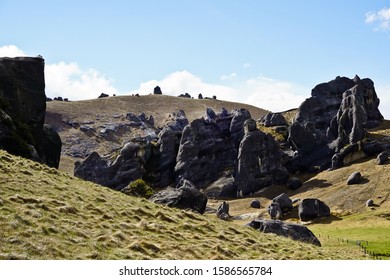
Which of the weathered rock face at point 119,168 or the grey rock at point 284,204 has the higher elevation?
the weathered rock face at point 119,168

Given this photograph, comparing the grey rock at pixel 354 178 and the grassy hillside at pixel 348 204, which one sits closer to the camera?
the grassy hillside at pixel 348 204

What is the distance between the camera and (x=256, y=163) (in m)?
131

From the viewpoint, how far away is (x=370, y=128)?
6201 inches

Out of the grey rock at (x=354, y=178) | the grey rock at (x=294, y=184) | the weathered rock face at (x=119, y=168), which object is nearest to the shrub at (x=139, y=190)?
the weathered rock face at (x=119, y=168)

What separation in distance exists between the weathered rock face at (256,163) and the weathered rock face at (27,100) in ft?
229

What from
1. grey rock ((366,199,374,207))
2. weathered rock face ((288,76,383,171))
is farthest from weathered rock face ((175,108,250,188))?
grey rock ((366,199,374,207))

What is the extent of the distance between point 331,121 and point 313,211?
57.5 m

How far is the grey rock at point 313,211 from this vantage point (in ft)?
317

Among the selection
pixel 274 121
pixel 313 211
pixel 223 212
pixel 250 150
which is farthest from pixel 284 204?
pixel 274 121

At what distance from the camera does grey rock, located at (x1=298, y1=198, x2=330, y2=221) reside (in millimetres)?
96750

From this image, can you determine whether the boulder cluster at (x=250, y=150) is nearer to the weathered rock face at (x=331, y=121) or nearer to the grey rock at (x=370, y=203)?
the weathered rock face at (x=331, y=121)

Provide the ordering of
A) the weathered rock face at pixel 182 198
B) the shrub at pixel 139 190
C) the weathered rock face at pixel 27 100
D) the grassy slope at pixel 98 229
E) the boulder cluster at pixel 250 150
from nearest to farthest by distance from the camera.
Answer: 1. the grassy slope at pixel 98 229
2. the weathered rock face at pixel 27 100
3. the weathered rock face at pixel 182 198
4. the shrub at pixel 139 190
5. the boulder cluster at pixel 250 150

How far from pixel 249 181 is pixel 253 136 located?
14.3 metres

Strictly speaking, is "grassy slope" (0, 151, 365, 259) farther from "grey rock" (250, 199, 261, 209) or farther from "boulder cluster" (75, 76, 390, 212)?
"boulder cluster" (75, 76, 390, 212)
